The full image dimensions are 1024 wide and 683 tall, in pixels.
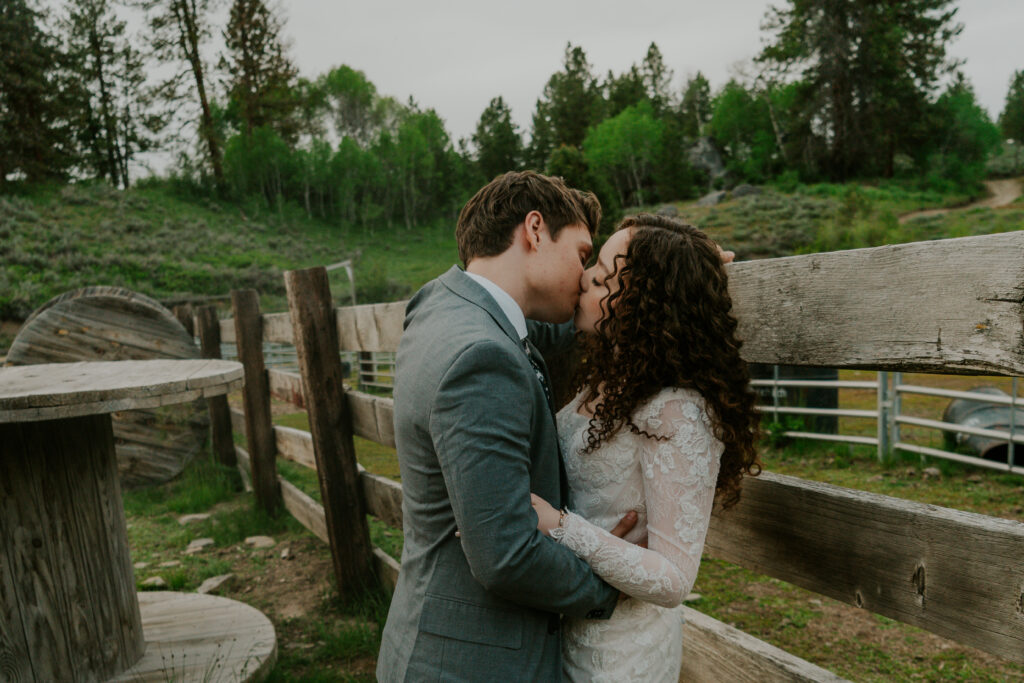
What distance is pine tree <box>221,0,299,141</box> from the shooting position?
1511 inches

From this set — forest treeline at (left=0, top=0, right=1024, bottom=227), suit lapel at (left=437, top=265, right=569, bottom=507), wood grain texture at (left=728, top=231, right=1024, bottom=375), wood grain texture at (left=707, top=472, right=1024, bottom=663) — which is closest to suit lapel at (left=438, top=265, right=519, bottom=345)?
suit lapel at (left=437, top=265, right=569, bottom=507)

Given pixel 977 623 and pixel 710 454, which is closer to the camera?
pixel 977 623

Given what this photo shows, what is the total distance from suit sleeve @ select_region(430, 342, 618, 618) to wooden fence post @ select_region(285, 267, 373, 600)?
7.80ft

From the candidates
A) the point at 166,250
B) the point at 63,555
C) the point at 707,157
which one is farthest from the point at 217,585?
the point at 707,157

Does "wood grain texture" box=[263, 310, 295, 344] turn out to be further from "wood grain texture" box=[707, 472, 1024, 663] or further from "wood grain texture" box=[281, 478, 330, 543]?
"wood grain texture" box=[707, 472, 1024, 663]

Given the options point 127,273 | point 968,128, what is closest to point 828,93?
point 968,128

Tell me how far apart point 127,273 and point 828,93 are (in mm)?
43297

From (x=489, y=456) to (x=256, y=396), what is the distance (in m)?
4.27

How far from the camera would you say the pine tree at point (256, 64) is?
38375 mm

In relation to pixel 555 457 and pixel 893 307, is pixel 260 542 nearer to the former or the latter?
pixel 555 457

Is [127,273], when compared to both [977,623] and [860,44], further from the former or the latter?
[860,44]

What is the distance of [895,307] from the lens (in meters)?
1.35

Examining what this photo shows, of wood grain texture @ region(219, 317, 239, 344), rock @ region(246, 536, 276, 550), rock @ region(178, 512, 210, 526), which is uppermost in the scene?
wood grain texture @ region(219, 317, 239, 344)

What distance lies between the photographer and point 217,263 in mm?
30141
